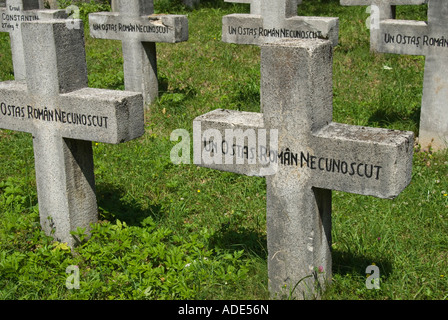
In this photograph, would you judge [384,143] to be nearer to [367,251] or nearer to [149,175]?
[367,251]

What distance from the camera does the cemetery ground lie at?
371 centimetres

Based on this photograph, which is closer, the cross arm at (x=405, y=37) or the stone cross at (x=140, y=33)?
the cross arm at (x=405, y=37)

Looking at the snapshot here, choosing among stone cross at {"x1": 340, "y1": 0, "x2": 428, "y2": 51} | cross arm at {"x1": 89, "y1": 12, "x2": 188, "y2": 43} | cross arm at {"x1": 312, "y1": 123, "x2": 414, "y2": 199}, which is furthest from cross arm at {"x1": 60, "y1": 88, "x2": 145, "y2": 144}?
stone cross at {"x1": 340, "y1": 0, "x2": 428, "y2": 51}

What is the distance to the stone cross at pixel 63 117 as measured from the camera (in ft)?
13.0

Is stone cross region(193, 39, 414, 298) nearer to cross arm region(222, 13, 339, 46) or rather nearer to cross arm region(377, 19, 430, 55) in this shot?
cross arm region(377, 19, 430, 55)

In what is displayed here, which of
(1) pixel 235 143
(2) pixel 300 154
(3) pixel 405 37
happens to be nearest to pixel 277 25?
(3) pixel 405 37

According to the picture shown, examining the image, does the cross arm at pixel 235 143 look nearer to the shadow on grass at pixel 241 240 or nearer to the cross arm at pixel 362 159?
the cross arm at pixel 362 159

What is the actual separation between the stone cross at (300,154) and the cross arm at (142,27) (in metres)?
3.59

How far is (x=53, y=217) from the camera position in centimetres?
443

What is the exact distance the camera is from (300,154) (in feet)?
10.8

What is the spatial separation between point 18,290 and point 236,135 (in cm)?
175

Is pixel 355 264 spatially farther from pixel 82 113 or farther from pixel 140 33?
pixel 140 33

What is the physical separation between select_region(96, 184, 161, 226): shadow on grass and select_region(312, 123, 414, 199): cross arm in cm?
192

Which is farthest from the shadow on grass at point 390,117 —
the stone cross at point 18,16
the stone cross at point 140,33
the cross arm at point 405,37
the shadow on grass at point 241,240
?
the stone cross at point 18,16
